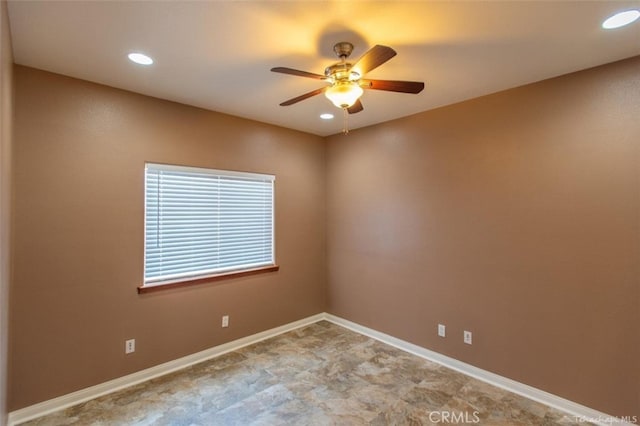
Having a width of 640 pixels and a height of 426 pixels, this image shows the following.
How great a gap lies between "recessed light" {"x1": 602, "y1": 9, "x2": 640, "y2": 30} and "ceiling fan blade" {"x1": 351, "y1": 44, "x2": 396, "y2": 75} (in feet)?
4.32

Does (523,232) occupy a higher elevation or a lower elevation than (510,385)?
higher

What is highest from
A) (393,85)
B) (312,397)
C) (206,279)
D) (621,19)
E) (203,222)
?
(621,19)

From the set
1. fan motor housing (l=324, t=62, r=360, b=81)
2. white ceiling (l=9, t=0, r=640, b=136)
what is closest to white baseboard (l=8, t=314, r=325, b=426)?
white ceiling (l=9, t=0, r=640, b=136)

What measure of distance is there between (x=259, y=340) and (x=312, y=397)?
130cm

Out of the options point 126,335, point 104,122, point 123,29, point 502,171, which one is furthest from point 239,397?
point 502,171

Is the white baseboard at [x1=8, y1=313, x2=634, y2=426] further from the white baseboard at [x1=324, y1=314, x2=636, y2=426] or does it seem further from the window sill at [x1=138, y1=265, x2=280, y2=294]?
the window sill at [x1=138, y1=265, x2=280, y2=294]

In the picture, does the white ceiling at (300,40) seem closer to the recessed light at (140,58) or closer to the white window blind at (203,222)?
the recessed light at (140,58)

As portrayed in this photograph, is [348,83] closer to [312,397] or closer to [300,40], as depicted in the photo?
[300,40]

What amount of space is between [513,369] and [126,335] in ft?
11.6

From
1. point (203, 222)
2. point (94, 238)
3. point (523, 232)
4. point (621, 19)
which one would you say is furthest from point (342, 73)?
point (94, 238)

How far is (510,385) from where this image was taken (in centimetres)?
281

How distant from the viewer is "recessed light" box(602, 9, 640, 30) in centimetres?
177

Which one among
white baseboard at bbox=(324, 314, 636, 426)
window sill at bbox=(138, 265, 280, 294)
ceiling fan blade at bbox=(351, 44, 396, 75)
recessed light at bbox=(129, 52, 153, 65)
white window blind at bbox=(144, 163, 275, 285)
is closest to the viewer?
ceiling fan blade at bbox=(351, 44, 396, 75)

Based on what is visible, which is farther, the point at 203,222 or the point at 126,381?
the point at 203,222
